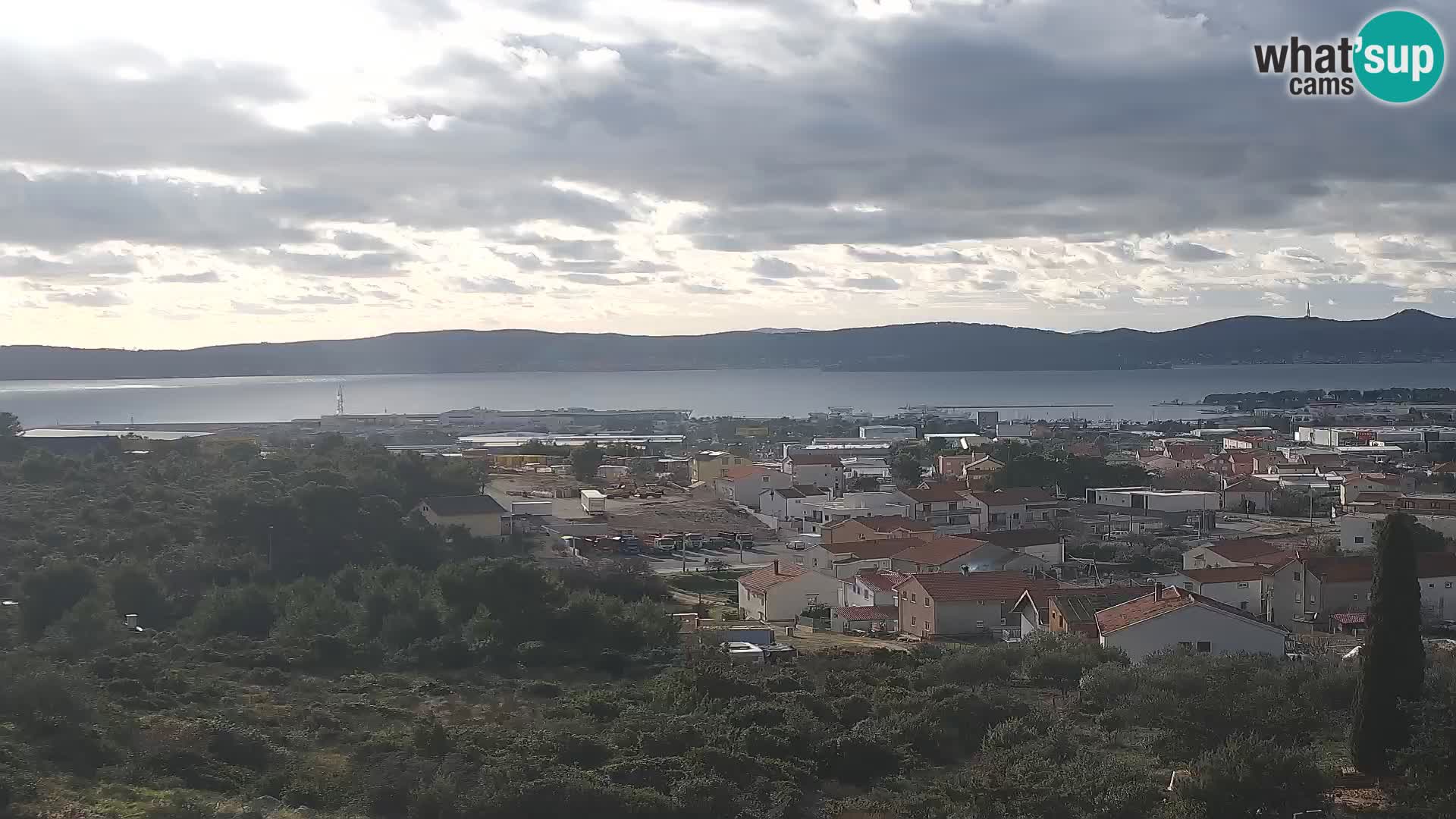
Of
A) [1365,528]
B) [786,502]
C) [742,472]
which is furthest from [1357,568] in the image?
[742,472]

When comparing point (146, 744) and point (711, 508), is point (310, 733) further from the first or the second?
point (711, 508)

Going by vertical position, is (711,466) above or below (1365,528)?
above

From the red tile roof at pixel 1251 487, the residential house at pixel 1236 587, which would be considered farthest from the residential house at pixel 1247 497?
the residential house at pixel 1236 587

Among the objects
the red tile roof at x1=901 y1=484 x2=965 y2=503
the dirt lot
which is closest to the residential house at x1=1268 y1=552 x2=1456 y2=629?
the red tile roof at x1=901 y1=484 x2=965 y2=503

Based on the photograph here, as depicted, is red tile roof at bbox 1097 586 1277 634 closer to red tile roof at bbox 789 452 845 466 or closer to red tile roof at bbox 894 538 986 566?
red tile roof at bbox 894 538 986 566

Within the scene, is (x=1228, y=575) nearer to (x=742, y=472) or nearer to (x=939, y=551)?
(x=939, y=551)

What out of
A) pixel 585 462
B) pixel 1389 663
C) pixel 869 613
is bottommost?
pixel 869 613

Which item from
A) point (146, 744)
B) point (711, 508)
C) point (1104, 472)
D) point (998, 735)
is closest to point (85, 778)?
point (146, 744)
